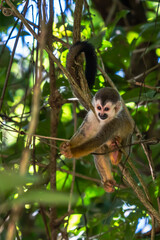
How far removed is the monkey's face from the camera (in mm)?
3199

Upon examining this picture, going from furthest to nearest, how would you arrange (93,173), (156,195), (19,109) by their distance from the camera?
(19,109), (93,173), (156,195)

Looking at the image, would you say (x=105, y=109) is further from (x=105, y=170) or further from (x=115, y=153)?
(x=105, y=170)

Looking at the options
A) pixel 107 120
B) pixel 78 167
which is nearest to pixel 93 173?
pixel 78 167

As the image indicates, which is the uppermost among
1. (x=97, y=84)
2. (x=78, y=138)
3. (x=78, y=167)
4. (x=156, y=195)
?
(x=97, y=84)

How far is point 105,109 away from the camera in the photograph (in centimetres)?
324

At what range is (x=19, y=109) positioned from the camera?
5.80 m

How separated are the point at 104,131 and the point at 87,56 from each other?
0.79m

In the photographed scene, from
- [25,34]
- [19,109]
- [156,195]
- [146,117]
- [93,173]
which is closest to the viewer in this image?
[156,195]

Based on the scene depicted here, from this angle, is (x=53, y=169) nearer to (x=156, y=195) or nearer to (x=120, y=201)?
(x=120, y=201)

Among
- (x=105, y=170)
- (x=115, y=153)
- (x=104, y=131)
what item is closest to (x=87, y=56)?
(x=104, y=131)

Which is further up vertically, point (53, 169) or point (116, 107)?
point (116, 107)

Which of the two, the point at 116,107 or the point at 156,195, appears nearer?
the point at 156,195

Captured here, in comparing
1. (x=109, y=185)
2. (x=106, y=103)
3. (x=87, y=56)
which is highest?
(x=87, y=56)

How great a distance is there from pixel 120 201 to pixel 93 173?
1.14 metres
